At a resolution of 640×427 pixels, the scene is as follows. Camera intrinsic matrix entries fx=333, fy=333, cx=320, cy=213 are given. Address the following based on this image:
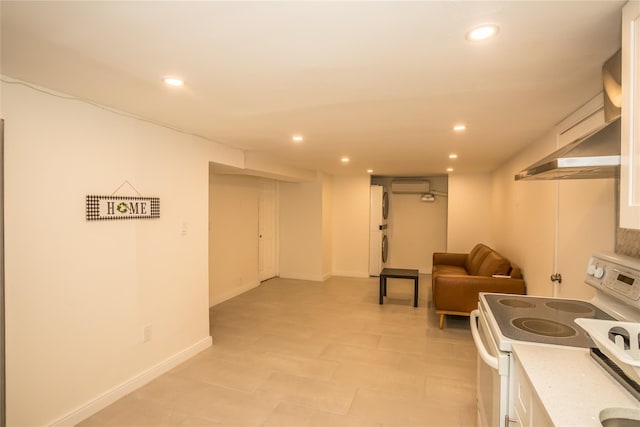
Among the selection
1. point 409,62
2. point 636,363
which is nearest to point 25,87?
point 409,62

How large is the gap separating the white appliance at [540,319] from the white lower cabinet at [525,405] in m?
0.03

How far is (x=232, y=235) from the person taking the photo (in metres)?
5.59

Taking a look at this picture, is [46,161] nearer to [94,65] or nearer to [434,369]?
[94,65]

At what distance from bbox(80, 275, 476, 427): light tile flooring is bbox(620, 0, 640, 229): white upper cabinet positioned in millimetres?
1886

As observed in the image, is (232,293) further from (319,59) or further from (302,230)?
(319,59)

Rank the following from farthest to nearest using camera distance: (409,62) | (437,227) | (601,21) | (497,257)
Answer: (437,227)
(497,257)
(409,62)
(601,21)

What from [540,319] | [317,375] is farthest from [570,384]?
[317,375]

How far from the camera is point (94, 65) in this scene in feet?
5.58

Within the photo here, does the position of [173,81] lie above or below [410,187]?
above

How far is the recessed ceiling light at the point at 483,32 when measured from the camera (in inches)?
51.1

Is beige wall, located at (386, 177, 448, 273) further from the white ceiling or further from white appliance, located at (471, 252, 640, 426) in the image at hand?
white appliance, located at (471, 252, 640, 426)

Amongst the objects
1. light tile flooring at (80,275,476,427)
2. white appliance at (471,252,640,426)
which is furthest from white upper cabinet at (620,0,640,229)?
light tile flooring at (80,275,476,427)

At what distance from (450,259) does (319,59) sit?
5.24 meters

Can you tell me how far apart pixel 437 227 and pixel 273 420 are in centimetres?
601
